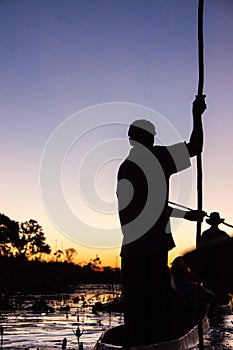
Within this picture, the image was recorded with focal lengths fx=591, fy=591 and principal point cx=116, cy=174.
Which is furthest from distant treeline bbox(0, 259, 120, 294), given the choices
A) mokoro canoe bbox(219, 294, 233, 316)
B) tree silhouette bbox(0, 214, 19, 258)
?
mokoro canoe bbox(219, 294, 233, 316)

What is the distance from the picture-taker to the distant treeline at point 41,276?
48781 mm

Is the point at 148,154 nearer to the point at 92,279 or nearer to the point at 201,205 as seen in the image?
the point at 201,205

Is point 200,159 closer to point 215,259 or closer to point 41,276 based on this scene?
point 215,259

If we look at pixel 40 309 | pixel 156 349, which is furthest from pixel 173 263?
pixel 40 309

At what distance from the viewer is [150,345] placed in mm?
4672

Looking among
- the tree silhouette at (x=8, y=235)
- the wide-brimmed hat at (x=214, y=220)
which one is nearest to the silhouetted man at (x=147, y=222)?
the wide-brimmed hat at (x=214, y=220)

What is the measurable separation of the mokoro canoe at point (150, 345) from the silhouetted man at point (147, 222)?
0.14 m

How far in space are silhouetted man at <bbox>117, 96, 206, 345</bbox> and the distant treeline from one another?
1358 inches

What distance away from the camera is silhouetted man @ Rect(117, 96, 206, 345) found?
494 cm

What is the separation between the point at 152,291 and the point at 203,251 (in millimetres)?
555

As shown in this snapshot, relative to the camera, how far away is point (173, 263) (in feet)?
16.9

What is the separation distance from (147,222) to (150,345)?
1.01 metres

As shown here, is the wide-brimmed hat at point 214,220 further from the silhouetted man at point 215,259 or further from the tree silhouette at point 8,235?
the tree silhouette at point 8,235

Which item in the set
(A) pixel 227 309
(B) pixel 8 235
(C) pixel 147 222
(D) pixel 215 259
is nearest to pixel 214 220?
(D) pixel 215 259
